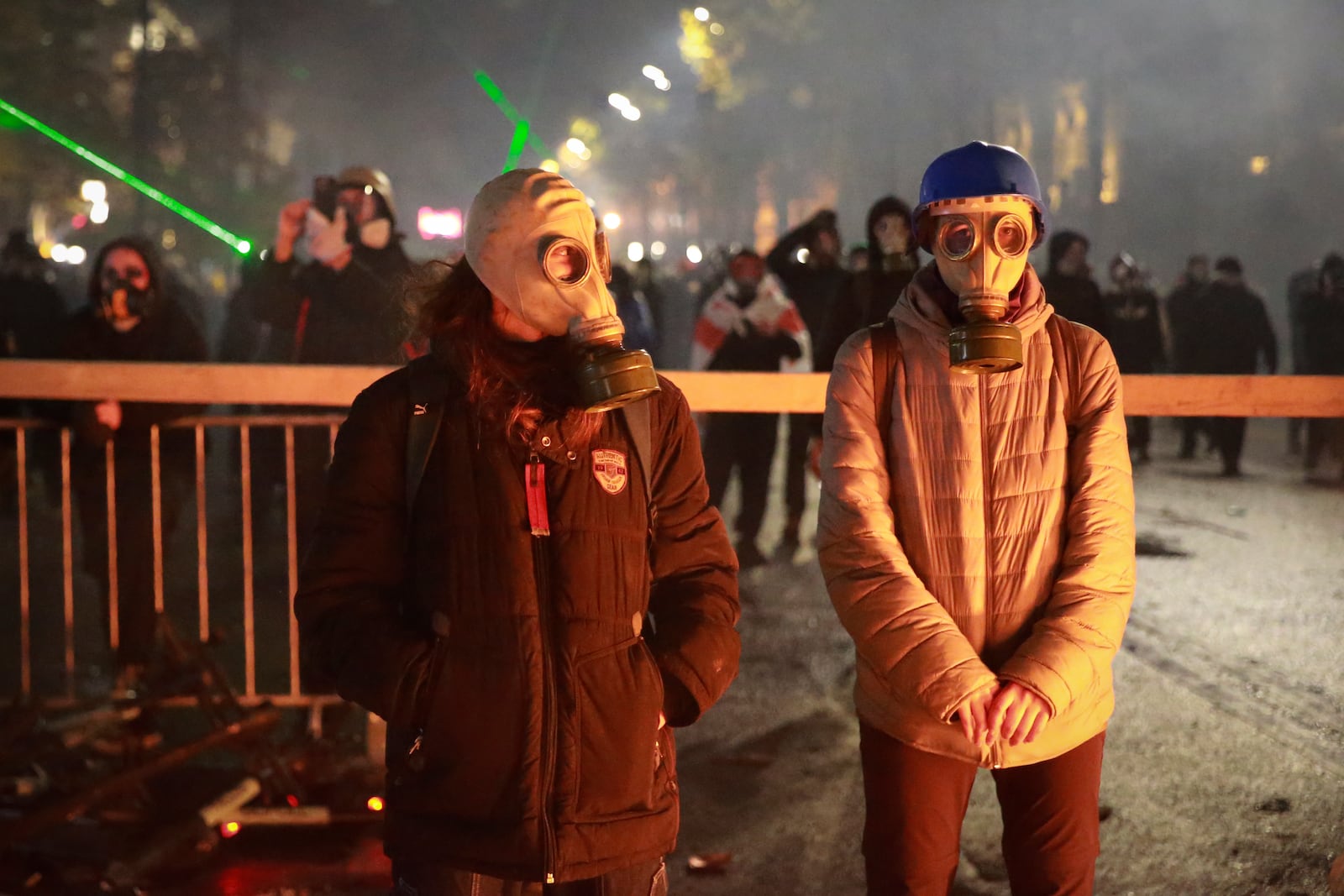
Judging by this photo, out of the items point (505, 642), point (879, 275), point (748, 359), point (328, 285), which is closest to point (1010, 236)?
point (505, 642)

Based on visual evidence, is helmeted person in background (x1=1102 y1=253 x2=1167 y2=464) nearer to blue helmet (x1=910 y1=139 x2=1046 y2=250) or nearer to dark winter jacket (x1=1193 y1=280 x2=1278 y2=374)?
dark winter jacket (x1=1193 y1=280 x2=1278 y2=374)

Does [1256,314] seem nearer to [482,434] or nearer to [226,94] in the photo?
[482,434]

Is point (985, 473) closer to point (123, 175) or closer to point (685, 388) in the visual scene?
point (685, 388)

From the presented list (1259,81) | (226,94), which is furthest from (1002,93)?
(226,94)

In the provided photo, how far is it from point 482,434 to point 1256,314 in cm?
1388

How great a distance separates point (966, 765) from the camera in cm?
274

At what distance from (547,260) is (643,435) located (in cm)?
38

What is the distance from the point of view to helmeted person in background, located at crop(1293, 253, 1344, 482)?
1380 centimetres

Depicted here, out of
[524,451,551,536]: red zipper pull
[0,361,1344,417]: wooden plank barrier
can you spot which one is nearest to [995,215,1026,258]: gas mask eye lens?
[524,451,551,536]: red zipper pull

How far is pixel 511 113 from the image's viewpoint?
4791 centimetres

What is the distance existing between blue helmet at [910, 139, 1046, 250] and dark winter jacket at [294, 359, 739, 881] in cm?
97

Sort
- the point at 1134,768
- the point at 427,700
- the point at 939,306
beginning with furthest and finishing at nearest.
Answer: the point at 1134,768, the point at 939,306, the point at 427,700

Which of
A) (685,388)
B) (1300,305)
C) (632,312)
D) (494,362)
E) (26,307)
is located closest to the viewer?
(494,362)

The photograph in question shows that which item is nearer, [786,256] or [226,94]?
[786,256]
